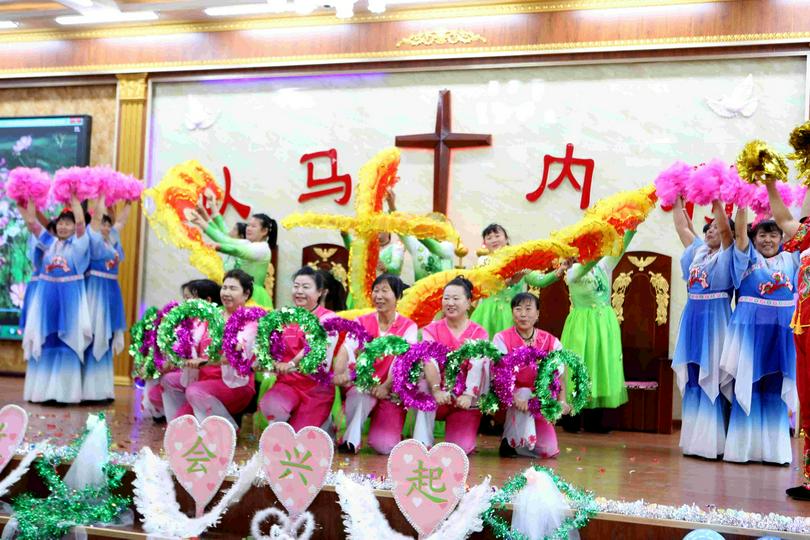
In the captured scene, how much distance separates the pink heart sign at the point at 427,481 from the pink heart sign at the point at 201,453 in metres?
0.69

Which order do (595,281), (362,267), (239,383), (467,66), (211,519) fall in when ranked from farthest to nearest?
1. (467,66)
2. (595,281)
3. (362,267)
4. (239,383)
5. (211,519)

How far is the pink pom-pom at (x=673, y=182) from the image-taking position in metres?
5.22

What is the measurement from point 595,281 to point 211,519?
3.34 metres

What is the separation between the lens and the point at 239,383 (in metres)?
5.30

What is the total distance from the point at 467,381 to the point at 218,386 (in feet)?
4.57

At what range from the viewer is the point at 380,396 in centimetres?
502

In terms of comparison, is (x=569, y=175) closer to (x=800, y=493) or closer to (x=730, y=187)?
(x=730, y=187)

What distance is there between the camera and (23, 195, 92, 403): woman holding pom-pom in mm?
6781

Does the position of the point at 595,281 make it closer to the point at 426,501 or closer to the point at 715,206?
the point at 715,206

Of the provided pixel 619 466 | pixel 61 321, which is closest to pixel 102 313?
pixel 61 321

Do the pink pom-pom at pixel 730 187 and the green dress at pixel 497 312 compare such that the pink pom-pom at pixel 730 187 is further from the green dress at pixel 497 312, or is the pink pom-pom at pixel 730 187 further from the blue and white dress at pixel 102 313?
the blue and white dress at pixel 102 313

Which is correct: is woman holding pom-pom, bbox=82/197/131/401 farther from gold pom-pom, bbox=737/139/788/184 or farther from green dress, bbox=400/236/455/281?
gold pom-pom, bbox=737/139/788/184

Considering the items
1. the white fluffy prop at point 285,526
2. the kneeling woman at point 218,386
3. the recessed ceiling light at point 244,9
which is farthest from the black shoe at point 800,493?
the recessed ceiling light at point 244,9

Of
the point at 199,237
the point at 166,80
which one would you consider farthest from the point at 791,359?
the point at 166,80
